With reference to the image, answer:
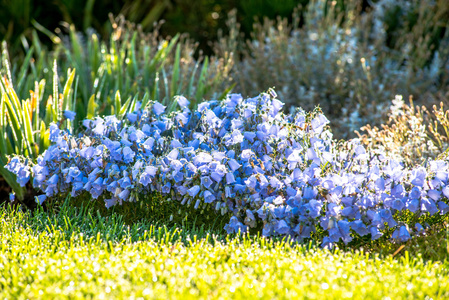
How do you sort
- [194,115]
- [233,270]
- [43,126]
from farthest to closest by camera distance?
1. [43,126]
2. [194,115]
3. [233,270]

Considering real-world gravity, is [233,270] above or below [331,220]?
below

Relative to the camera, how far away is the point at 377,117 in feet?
13.5

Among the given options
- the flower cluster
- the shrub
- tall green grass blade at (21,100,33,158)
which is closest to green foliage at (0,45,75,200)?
tall green grass blade at (21,100,33,158)

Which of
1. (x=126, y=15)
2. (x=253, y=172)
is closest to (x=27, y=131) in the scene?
(x=253, y=172)

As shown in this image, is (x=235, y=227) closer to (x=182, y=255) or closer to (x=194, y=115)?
(x=182, y=255)

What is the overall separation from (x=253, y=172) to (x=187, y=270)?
28.1 inches

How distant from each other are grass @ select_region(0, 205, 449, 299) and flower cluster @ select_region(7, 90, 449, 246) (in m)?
0.18

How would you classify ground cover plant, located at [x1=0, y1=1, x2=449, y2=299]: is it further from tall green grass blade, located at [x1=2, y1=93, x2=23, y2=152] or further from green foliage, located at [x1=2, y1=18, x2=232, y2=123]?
green foliage, located at [x1=2, y1=18, x2=232, y2=123]

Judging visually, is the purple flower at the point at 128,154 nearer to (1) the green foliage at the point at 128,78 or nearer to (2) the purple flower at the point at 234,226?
(2) the purple flower at the point at 234,226

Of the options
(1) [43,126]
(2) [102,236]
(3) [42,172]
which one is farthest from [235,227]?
(1) [43,126]

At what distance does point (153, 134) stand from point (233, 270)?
1067mm

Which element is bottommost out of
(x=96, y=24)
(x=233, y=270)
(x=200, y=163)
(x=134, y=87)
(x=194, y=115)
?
(x=233, y=270)

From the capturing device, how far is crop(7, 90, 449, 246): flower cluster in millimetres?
2396

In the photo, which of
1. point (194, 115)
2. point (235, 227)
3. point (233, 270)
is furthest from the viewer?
point (194, 115)
